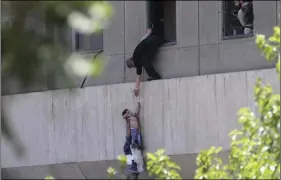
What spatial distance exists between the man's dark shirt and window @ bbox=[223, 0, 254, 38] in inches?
40.9

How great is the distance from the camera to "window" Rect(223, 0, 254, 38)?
1233 cm

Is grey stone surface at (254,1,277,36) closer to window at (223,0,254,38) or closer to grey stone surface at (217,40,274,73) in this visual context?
window at (223,0,254,38)

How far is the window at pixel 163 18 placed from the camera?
1263 cm

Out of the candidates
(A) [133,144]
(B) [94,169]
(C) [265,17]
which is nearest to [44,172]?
(B) [94,169]

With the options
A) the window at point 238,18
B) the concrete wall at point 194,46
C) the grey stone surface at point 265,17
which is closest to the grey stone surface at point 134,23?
the concrete wall at point 194,46

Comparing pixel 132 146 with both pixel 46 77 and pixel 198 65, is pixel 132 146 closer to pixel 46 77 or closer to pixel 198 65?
pixel 198 65

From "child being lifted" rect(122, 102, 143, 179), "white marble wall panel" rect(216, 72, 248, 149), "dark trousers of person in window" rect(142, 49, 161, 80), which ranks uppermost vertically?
"dark trousers of person in window" rect(142, 49, 161, 80)

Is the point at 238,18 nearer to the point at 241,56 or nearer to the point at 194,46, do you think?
the point at 241,56

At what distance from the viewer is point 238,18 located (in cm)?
1247

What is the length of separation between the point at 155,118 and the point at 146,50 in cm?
114

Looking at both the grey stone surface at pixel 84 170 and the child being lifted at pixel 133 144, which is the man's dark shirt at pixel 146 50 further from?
the grey stone surface at pixel 84 170

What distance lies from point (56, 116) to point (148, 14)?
6.90 ft

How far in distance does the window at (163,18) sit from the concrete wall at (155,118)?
2.33 ft

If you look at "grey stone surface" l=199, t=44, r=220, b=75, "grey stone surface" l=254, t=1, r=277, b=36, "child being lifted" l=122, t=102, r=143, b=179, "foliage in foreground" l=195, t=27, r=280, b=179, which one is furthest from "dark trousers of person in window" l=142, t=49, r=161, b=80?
"foliage in foreground" l=195, t=27, r=280, b=179
